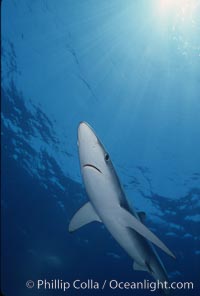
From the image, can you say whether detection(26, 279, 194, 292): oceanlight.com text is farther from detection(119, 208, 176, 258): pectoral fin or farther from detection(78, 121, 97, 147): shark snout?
detection(78, 121, 97, 147): shark snout

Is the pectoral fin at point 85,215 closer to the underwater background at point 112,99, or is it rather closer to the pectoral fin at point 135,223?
the pectoral fin at point 135,223

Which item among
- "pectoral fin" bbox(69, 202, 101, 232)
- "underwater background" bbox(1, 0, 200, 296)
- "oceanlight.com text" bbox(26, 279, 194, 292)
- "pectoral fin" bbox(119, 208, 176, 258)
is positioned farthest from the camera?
"oceanlight.com text" bbox(26, 279, 194, 292)

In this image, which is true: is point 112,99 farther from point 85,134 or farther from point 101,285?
point 101,285

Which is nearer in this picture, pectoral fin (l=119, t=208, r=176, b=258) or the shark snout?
the shark snout

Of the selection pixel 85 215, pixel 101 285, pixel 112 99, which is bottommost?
pixel 85 215

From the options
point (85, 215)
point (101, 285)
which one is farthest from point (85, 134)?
point (101, 285)

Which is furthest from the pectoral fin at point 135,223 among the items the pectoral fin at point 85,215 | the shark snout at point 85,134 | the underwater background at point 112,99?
the underwater background at point 112,99

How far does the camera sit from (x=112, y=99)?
43.2ft

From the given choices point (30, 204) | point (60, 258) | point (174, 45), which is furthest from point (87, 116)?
point (60, 258)

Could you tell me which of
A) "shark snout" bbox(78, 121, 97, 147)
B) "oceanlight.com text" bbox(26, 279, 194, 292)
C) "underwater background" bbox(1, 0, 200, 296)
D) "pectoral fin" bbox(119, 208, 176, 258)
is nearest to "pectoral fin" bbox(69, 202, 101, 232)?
"pectoral fin" bbox(119, 208, 176, 258)

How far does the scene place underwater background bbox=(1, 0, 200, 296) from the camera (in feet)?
37.6

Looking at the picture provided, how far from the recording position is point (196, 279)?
20281mm

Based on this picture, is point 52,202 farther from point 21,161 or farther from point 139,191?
point 139,191

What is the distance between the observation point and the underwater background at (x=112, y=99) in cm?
1147
